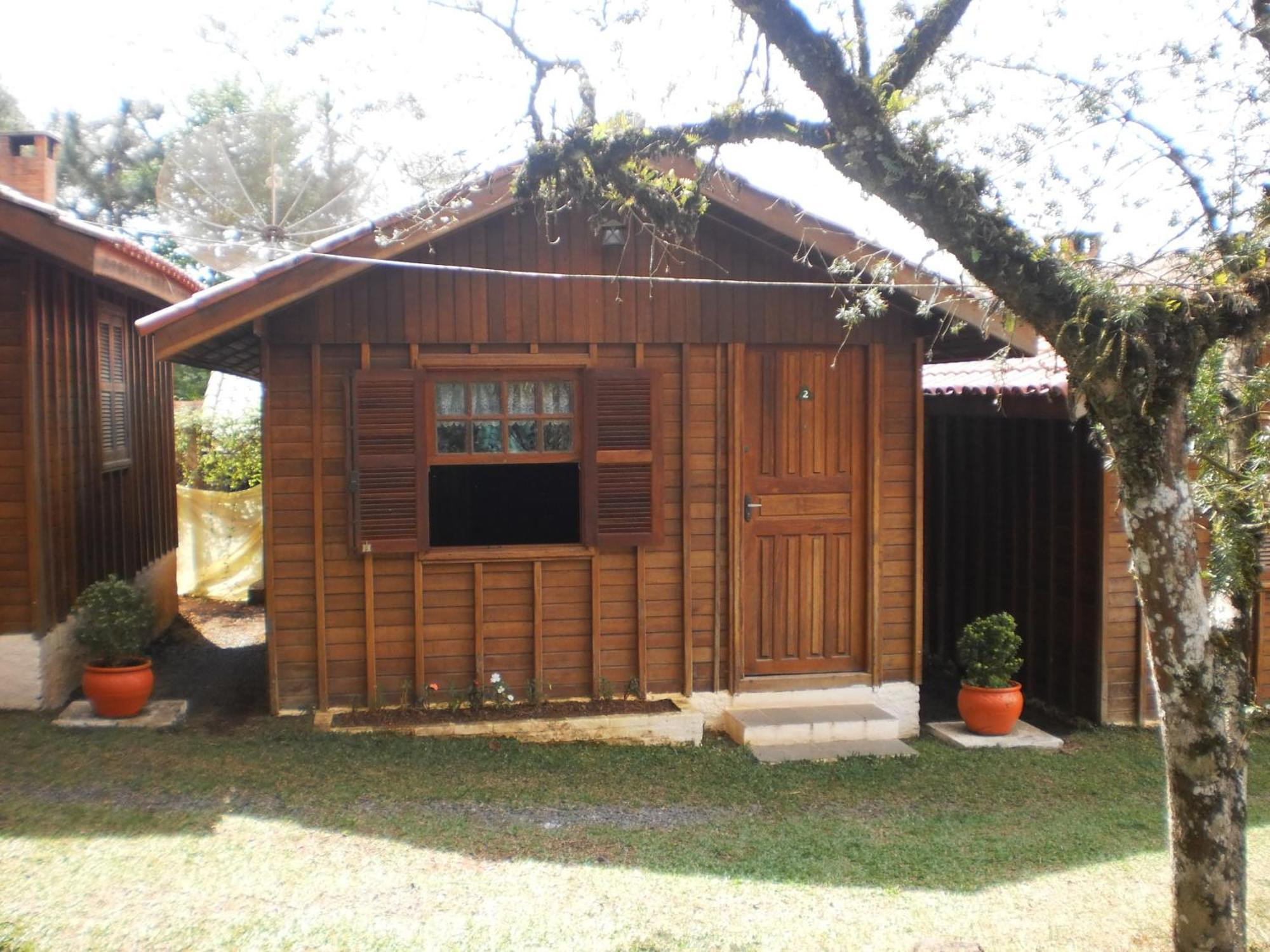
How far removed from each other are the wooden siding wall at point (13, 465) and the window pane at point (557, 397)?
3.25 m

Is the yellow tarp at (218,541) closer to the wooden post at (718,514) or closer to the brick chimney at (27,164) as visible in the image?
the brick chimney at (27,164)

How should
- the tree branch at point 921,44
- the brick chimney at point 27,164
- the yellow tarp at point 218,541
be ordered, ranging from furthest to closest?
the yellow tarp at point 218,541 < the brick chimney at point 27,164 < the tree branch at point 921,44

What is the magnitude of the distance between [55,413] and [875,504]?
5526 mm

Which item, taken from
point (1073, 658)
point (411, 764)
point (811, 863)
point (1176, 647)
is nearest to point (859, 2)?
point (1176, 647)

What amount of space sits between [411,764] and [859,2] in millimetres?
4646

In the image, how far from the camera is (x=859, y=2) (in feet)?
14.3

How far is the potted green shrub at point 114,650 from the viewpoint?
7.11 m

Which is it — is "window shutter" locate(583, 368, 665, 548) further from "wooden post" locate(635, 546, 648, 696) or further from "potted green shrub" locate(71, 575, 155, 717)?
"potted green shrub" locate(71, 575, 155, 717)

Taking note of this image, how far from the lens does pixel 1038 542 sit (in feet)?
28.8

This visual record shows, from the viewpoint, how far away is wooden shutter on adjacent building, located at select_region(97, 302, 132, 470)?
9.00 m

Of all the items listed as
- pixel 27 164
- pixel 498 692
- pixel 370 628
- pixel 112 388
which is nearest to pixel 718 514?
pixel 498 692

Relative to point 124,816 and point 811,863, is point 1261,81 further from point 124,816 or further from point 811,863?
point 124,816

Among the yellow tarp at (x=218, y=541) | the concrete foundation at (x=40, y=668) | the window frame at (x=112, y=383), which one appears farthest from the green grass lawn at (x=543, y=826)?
the yellow tarp at (x=218, y=541)

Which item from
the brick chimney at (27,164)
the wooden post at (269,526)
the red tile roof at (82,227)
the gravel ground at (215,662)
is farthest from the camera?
the brick chimney at (27,164)
